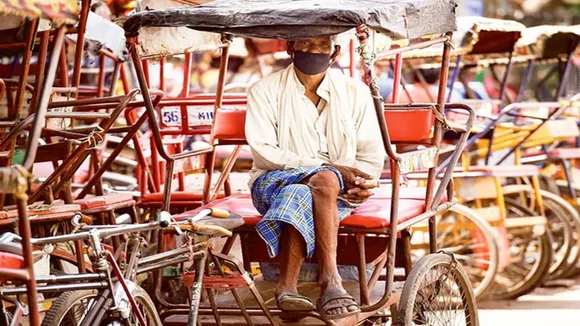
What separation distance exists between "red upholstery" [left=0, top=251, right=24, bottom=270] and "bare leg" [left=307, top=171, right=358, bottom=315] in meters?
1.79

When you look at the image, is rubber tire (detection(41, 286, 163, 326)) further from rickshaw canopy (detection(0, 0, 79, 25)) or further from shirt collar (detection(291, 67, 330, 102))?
shirt collar (detection(291, 67, 330, 102))

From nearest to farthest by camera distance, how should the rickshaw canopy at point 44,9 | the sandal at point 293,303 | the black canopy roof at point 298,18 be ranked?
the rickshaw canopy at point 44,9
the black canopy roof at point 298,18
the sandal at point 293,303

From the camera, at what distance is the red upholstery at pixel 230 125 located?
19.4 ft

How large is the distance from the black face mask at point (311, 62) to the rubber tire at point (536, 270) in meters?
4.00

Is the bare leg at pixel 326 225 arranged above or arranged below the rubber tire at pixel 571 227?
above

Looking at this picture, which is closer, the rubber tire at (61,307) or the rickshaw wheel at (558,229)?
the rubber tire at (61,307)

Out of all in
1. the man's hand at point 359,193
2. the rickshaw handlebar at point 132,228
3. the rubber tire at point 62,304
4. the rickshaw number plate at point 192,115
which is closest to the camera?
the rickshaw handlebar at point 132,228

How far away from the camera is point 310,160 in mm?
5336

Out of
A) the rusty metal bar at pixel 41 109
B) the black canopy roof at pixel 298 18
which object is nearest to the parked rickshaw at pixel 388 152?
the black canopy roof at pixel 298 18

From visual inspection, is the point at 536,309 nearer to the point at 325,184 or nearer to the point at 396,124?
the point at 396,124

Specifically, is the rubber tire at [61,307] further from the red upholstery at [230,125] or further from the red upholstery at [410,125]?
→ the red upholstery at [410,125]

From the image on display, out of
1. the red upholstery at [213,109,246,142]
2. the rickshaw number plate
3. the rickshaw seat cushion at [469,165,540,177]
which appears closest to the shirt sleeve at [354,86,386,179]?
the red upholstery at [213,109,246,142]

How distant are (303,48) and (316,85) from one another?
0.23 m

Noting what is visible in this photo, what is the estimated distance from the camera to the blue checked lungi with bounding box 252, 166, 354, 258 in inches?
198
